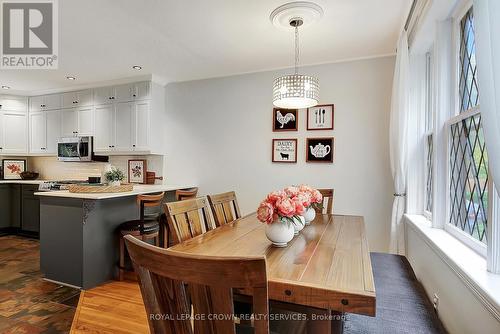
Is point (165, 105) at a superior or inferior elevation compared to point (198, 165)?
superior

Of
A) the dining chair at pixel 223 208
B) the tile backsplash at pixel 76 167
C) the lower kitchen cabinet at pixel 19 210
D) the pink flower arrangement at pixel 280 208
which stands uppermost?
the tile backsplash at pixel 76 167

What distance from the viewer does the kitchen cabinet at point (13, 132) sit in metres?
4.90

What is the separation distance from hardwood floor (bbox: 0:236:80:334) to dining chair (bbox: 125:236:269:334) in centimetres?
181

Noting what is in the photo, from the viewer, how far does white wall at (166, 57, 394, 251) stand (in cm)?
321

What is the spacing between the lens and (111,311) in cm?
233

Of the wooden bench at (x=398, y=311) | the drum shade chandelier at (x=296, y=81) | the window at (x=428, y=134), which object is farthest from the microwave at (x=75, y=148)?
the window at (x=428, y=134)

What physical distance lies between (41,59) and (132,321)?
329 cm

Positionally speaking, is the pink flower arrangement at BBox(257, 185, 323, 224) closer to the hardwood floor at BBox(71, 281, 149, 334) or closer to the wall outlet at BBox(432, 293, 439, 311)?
the wall outlet at BBox(432, 293, 439, 311)

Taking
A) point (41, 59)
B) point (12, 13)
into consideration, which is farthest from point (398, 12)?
point (41, 59)

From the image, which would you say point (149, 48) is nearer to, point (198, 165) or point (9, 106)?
point (198, 165)

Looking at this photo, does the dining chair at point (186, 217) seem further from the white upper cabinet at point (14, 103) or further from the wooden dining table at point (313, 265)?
the white upper cabinet at point (14, 103)

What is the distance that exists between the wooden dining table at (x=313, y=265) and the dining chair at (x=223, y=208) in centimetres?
18

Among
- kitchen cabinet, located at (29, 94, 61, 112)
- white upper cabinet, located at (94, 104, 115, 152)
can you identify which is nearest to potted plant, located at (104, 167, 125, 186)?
white upper cabinet, located at (94, 104, 115, 152)

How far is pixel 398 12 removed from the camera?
2303mm
